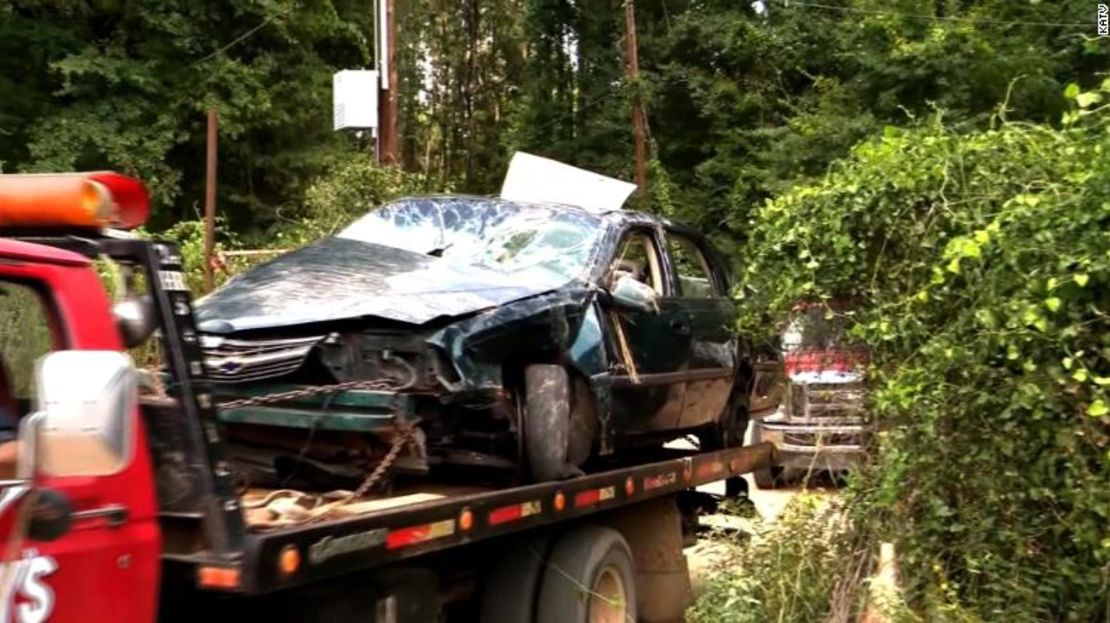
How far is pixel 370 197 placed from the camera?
16156 mm

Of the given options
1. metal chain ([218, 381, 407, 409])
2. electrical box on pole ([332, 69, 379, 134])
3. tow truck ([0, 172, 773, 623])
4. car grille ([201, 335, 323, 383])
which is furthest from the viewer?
electrical box on pole ([332, 69, 379, 134])

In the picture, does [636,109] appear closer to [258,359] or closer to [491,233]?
[491,233]

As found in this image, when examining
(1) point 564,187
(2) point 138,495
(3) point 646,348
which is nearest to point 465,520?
(2) point 138,495

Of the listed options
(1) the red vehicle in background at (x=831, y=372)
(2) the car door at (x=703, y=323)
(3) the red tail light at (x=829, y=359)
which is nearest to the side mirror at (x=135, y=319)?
(1) the red vehicle in background at (x=831, y=372)

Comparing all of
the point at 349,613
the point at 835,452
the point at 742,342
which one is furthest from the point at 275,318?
the point at 742,342

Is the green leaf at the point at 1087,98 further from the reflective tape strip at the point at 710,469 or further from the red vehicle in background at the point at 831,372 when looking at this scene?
the reflective tape strip at the point at 710,469

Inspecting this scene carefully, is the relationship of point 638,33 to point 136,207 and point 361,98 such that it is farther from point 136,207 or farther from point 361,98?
point 136,207

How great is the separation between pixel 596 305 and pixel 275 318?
1826 millimetres

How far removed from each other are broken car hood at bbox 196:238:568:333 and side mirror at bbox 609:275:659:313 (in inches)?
14.8

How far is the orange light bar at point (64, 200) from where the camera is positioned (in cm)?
319

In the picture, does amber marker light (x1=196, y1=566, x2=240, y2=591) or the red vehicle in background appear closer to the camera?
amber marker light (x1=196, y1=566, x2=240, y2=591)

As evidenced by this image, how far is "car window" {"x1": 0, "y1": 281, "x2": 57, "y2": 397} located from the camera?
9.88 ft

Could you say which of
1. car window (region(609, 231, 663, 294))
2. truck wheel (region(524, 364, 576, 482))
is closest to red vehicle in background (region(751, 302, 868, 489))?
car window (region(609, 231, 663, 294))

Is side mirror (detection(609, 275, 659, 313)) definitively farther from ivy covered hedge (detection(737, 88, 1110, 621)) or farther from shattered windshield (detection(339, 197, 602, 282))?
ivy covered hedge (detection(737, 88, 1110, 621))
